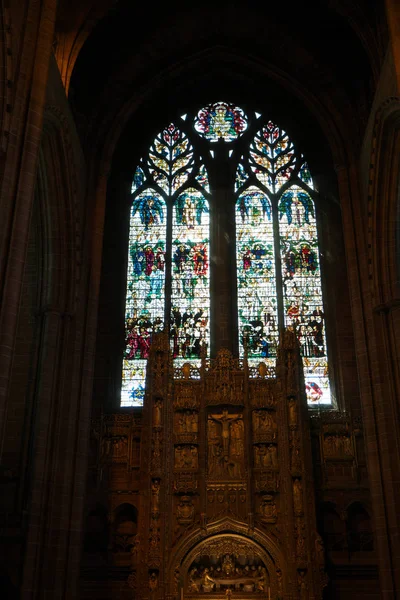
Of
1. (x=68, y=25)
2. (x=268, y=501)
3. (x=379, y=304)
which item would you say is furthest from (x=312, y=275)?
(x=68, y=25)

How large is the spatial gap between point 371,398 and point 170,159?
8.02m

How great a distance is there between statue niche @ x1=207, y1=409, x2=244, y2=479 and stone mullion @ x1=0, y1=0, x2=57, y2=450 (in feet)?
16.3

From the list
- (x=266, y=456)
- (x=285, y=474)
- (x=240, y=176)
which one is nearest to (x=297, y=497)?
(x=285, y=474)

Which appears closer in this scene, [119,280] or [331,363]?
[331,363]

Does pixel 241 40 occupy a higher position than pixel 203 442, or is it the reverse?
pixel 241 40

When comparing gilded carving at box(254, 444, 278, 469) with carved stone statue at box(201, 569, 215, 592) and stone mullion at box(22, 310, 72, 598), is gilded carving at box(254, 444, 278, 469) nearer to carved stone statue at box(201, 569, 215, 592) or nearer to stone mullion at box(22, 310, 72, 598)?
carved stone statue at box(201, 569, 215, 592)

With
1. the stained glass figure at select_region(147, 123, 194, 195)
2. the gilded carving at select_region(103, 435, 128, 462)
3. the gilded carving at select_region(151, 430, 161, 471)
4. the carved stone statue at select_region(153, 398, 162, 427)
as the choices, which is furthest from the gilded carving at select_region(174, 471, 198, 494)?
the stained glass figure at select_region(147, 123, 194, 195)

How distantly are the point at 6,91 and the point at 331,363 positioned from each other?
8.42 m

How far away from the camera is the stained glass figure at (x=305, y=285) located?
50.2 feet

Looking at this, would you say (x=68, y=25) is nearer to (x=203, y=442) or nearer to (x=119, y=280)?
(x=119, y=280)

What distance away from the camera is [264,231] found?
55.8ft

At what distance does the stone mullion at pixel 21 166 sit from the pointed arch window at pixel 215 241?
5.91 m

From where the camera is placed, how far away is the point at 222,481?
1290cm

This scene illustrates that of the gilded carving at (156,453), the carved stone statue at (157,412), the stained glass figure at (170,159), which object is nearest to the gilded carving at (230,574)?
the gilded carving at (156,453)
